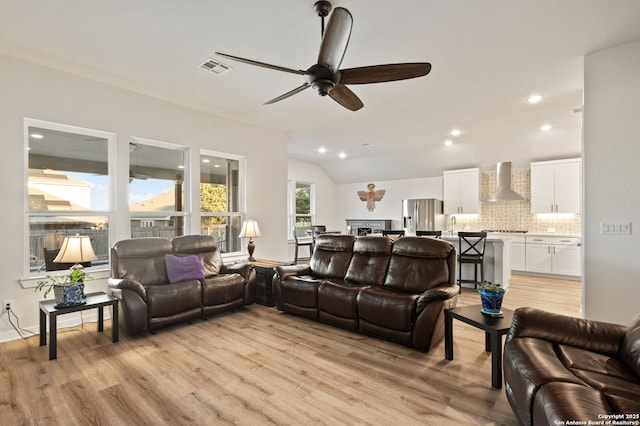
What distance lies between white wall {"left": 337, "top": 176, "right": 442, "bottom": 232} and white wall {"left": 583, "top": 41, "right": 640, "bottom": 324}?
5309mm

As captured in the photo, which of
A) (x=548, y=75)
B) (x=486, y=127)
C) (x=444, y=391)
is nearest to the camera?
(x=444, y=391)

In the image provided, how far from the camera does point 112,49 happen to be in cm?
320

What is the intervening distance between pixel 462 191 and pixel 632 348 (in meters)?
6.52

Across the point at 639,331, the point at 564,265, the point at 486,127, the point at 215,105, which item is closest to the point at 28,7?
the point at 215,105

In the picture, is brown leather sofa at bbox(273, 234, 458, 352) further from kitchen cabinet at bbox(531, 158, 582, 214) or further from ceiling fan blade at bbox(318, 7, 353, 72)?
kitchen cabinet at bbox(531, 158, 582, 214)

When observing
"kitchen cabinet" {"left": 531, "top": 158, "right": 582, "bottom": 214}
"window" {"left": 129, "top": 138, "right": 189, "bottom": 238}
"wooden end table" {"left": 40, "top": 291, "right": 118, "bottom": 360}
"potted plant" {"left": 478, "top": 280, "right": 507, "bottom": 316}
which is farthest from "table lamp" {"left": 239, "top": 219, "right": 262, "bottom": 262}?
"kitchen cabinet" {"left": 531, "top": 158, "right": 582, "bottom": 214}

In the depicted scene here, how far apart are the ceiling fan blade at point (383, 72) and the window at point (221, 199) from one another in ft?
10.9

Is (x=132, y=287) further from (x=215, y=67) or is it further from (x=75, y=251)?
(x=215, y=67)

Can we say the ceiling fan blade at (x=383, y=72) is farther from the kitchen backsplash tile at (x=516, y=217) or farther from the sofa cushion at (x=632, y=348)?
the kitchen backsplash tile at (x=516, y=217)

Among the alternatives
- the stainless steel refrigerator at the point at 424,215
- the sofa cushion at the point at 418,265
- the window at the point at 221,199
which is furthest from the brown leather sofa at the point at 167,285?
the stainless steel refrigerator at the point at 424,215

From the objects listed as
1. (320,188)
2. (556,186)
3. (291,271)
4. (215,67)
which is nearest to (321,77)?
(215,67)

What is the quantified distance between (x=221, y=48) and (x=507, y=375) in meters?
3.57

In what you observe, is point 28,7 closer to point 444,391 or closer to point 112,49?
point 112,49

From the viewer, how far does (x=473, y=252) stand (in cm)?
559
